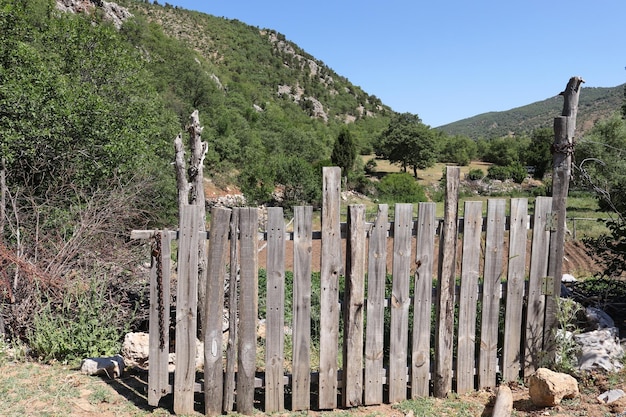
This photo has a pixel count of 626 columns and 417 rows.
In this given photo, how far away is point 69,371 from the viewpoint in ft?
14.2

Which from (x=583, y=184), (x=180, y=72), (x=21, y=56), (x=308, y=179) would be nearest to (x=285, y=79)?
(x=180, y=72)

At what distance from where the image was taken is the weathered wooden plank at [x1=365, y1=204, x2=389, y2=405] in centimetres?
374

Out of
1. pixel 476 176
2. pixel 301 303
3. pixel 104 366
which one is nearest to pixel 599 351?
pixel 301 303

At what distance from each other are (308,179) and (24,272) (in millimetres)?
24580

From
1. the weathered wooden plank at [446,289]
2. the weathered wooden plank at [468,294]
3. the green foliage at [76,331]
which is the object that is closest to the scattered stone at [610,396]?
the weathered wooden plank at [468,294]

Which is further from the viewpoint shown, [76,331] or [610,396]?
[76,331]

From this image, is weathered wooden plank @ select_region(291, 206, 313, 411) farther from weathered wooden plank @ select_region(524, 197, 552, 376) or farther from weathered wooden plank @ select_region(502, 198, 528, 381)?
weathered wooden plank @ select_region(524, 197, 552, 376)

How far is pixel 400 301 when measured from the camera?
390 centimetres

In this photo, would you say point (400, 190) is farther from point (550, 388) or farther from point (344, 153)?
point (550, 388)

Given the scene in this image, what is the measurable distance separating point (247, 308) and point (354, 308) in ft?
2.81

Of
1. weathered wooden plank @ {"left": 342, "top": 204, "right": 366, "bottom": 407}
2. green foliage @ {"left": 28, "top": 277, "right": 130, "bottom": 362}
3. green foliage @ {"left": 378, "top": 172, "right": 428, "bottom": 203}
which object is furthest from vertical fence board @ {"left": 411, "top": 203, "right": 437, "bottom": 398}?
green foliage @ {"left": 378, "top": 172, "right": 428, "bottom": 203}

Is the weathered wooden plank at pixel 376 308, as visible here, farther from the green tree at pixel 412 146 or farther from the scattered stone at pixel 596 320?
the green tree at pixel 412 146

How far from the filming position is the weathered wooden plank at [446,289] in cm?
390

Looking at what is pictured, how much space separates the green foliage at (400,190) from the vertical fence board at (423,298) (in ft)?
102
